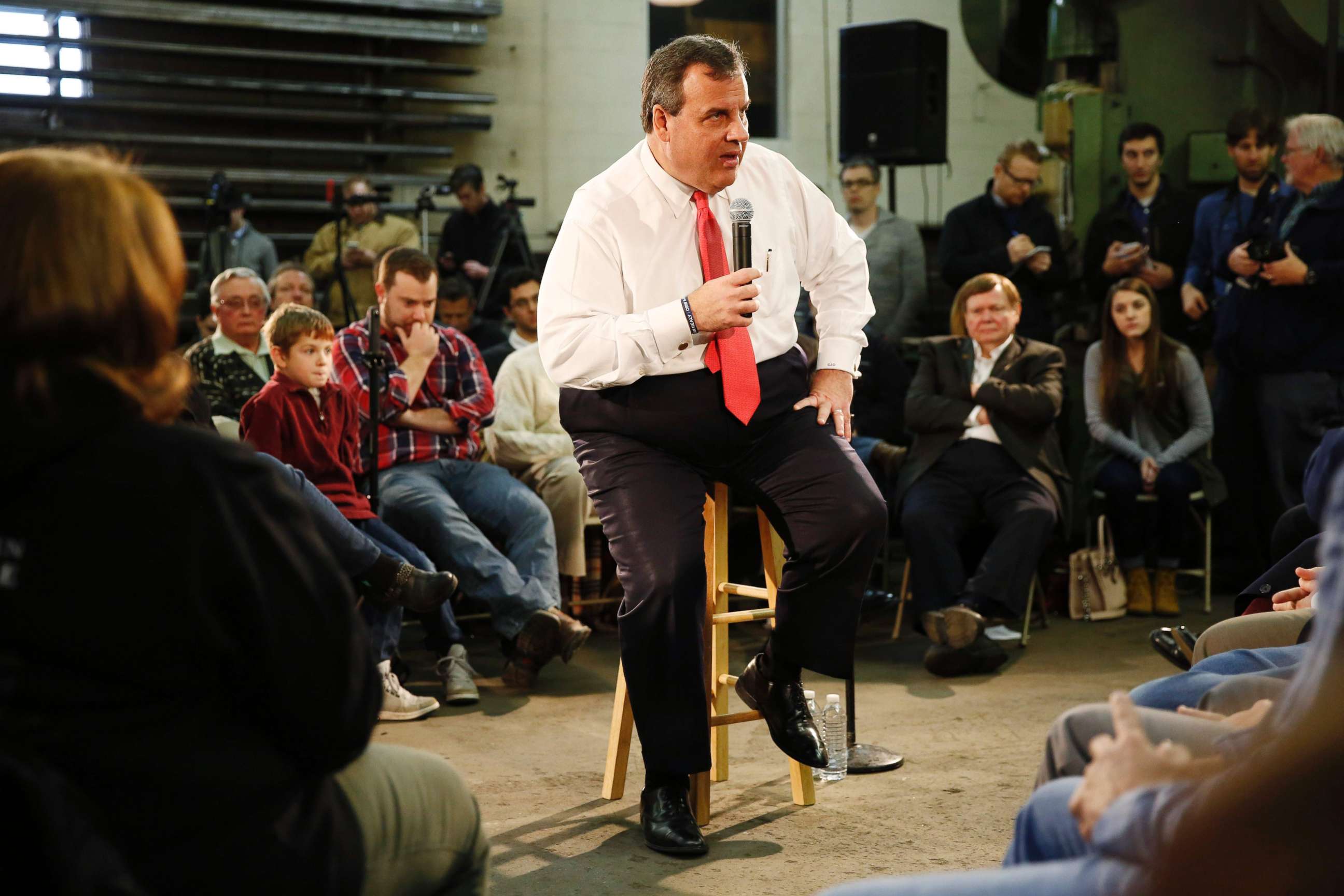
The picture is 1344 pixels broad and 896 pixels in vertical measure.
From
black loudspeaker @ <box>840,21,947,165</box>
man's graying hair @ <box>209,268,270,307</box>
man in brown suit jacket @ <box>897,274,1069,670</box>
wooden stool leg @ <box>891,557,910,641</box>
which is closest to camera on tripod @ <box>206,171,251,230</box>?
man's graying hair @ <box>209,268,270,307</box>

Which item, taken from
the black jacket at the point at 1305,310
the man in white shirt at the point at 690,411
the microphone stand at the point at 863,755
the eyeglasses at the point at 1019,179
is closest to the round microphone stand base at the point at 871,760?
the microphone stand at the point at 863,755

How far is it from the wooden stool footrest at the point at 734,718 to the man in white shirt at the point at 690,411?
9 cm

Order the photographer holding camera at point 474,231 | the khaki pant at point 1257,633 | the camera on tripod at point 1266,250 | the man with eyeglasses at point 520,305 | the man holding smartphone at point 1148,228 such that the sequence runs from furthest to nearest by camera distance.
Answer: the photographer holding camera at point 474,231 → the man holding smartphone at point 1148,228 → the man with eyeglasses at point 520,305 → the camera on tripod at point 1266,250 → the khaki pant at point 1257,633

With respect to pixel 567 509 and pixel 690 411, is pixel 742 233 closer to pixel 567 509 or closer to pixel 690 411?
pixel 690 411

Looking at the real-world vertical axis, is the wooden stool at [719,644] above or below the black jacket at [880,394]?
below

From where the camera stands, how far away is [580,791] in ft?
10.0

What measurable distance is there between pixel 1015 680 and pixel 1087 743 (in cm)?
282

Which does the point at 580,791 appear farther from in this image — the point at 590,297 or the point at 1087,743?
the point at 1087,743

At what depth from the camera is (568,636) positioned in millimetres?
4062

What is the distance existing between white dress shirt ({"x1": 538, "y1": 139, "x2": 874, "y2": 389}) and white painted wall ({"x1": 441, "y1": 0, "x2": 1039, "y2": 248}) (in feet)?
20.4

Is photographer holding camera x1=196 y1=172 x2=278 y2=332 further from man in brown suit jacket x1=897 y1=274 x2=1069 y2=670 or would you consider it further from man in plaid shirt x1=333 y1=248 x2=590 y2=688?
man in brown suit jacket x1=897 y1=274 x2=1069 y2=670

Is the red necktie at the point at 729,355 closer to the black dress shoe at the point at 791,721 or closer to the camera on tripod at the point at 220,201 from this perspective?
the black dress shoe at the point at 791,721

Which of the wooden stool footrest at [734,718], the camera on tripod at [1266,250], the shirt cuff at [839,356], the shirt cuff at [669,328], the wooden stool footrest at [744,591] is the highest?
the camera on tripod at [1266,250]

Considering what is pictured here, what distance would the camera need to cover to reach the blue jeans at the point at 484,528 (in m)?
4.11
